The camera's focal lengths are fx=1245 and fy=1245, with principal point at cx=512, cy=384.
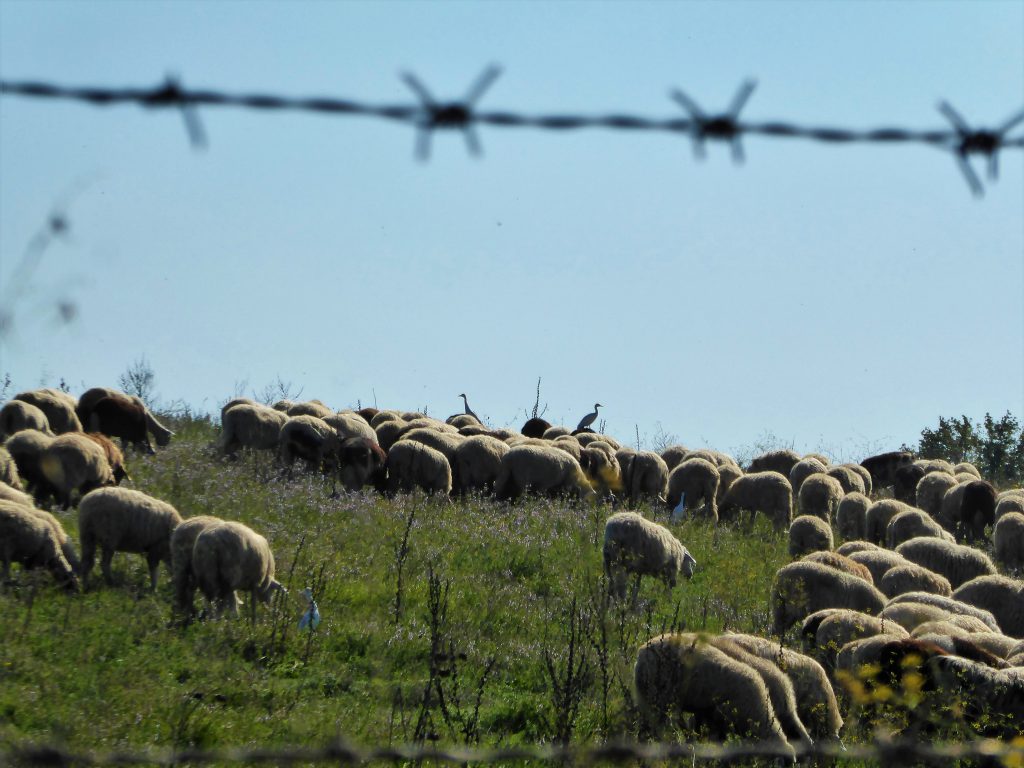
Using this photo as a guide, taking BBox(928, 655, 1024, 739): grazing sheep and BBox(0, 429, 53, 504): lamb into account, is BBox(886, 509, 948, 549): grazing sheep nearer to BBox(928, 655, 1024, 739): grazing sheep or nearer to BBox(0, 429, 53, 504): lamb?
BBox(928, 655, 1024, 739): grazing sheep

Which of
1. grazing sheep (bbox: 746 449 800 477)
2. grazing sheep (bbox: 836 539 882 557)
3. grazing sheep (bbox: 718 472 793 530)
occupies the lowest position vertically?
grazing sheep (bbox: 836 539 882 557)

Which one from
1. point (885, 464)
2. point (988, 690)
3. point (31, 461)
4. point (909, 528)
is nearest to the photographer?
point (988, 690)

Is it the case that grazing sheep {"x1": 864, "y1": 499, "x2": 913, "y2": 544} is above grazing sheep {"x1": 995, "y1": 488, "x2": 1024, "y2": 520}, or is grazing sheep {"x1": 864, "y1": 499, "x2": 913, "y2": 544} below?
below

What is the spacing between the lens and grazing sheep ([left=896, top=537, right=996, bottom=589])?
15.9m

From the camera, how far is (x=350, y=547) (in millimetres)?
14109

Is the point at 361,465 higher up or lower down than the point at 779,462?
lower down

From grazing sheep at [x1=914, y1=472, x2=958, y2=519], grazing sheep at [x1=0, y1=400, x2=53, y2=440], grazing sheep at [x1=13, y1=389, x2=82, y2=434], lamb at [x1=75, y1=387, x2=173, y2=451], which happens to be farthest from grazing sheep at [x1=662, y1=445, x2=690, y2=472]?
grazing sheep at [x1=0, y1=400, x2=53, y2=440]

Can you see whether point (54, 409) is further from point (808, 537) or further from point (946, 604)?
point (946, 604)

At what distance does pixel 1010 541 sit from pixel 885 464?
8800 mm

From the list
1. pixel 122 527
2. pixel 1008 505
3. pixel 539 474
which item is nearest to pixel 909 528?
pixel 1008 505

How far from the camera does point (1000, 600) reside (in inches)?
549

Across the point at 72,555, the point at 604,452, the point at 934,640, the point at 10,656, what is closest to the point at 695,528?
the point at 604,452

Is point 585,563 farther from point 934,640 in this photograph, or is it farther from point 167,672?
point 167,672

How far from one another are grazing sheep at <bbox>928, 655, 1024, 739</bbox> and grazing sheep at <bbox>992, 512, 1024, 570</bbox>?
34.3ft
